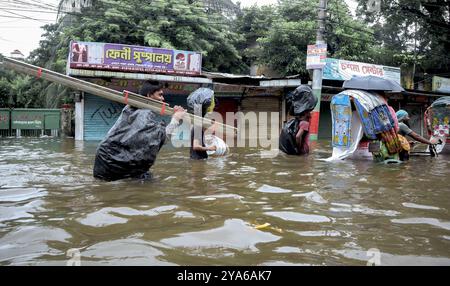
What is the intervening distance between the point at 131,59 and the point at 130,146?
37.9 ft

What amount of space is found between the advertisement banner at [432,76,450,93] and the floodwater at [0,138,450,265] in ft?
64.3

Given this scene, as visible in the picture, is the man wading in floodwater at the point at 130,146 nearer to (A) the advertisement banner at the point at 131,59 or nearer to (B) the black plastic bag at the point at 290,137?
(B) the black plastic bag at the point at 290,137

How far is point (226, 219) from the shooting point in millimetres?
3031

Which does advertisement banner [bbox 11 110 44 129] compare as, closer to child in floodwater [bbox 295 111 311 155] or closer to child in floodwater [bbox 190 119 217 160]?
child in floodwater [bbox 190 119 217 160]

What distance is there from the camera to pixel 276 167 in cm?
627

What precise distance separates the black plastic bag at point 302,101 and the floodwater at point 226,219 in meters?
2.19

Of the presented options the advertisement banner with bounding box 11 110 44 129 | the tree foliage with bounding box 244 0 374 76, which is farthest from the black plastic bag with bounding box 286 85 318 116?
the advertisement banner with bounding box 11 110 44 129

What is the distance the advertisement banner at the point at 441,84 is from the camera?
2258 cm

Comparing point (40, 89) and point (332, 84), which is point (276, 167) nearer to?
point (332, 84)

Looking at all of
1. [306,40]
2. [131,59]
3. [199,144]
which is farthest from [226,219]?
[306,40]

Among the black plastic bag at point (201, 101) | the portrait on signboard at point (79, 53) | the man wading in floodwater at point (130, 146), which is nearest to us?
the man wading in floodwater at point (130, 146)

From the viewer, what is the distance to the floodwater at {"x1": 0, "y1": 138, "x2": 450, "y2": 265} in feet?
7.53

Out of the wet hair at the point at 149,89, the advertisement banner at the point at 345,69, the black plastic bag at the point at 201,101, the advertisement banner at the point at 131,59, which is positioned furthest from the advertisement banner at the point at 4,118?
the wet hair at the point at 149,89

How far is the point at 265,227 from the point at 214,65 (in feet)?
63.6
